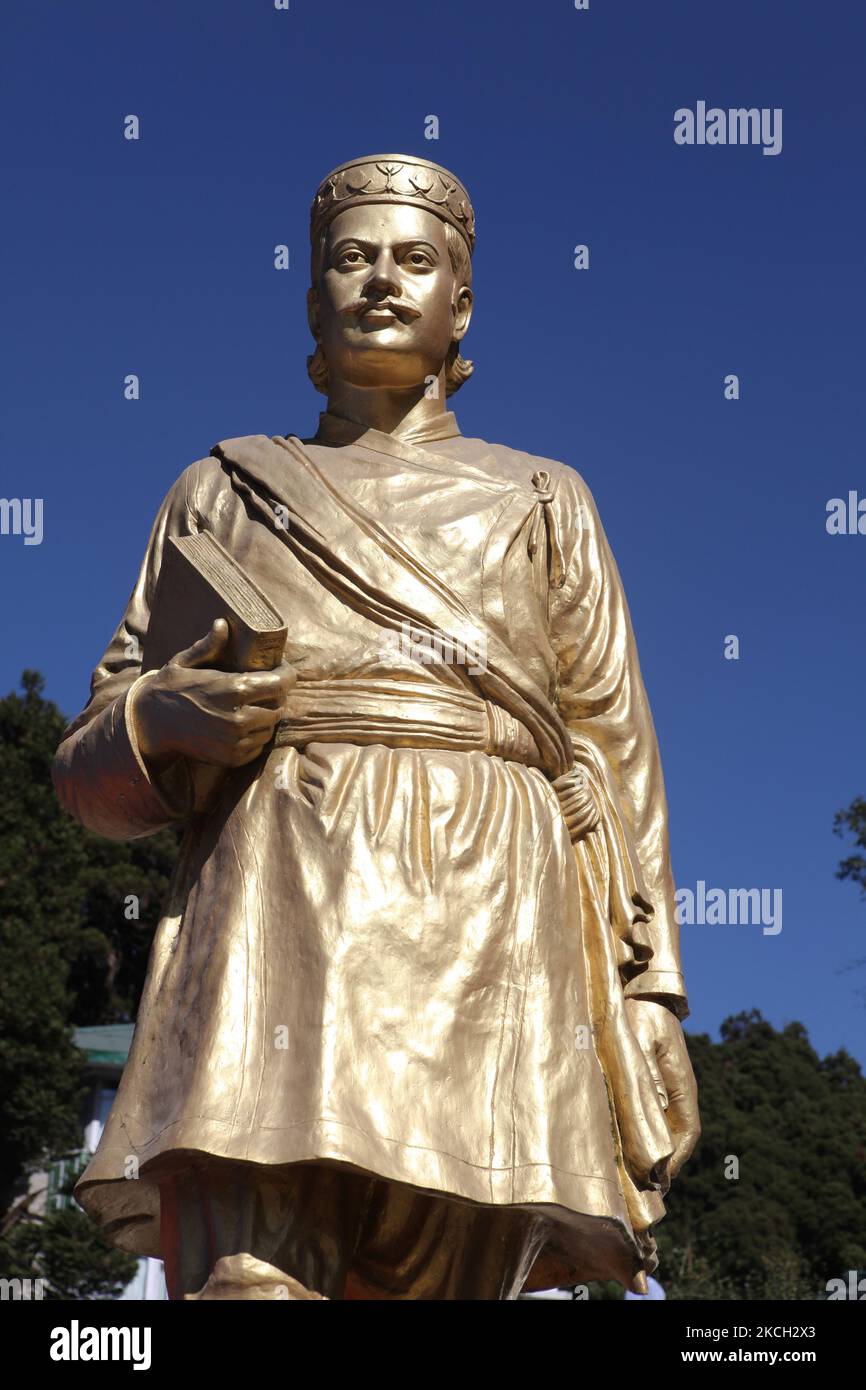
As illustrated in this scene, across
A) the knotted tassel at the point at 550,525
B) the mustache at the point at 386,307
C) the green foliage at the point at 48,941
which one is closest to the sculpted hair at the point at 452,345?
the mustache at the point at 386,307

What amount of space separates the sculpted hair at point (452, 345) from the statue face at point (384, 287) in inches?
3.2

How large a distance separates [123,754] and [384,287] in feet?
5.75

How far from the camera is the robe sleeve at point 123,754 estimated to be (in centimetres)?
582

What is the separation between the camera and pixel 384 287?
638cm

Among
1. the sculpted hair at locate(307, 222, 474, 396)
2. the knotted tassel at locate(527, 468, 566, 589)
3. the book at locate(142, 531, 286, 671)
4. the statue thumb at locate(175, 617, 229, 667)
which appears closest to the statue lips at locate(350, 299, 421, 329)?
the sculpted hair at locate(307, 222, 474, 396)

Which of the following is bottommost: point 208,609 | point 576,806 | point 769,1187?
point 576,806

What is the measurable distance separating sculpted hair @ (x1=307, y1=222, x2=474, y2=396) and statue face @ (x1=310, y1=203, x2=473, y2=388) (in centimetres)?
8

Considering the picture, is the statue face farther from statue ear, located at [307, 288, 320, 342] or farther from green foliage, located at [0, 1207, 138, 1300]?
green foliage, located at [0, 1207, 138, 1300]

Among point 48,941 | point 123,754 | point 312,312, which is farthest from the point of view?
point 48,941

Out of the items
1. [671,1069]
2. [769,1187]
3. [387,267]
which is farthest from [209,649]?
[769,1187]

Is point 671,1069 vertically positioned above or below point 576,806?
below

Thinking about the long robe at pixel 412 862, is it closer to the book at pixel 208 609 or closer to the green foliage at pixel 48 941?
the book at pixel 208 609

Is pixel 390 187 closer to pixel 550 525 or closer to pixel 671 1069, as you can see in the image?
pixel 550 525
